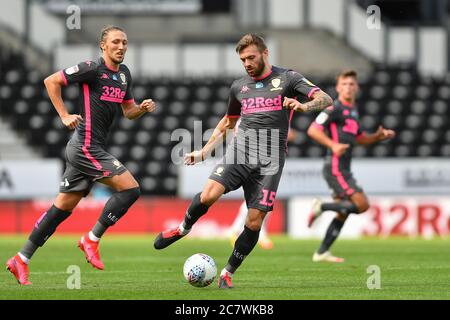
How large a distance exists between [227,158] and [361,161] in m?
12.3

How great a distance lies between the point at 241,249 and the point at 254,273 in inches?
68.5

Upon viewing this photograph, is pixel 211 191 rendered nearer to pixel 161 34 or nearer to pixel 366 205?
pixel 366 205

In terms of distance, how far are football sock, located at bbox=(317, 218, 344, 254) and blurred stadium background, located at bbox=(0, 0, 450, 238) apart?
23.5 ft

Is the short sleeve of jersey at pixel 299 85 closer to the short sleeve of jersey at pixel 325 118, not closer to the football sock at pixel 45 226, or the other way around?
the football sock at pixel 45 226

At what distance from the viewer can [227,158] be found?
9820mm

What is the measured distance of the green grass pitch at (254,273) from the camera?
346 inches

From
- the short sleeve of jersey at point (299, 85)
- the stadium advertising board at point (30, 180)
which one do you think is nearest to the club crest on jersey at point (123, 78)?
the short sleeve of jersey at point (299, 85)

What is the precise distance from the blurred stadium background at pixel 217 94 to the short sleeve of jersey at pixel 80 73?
37.9 ft

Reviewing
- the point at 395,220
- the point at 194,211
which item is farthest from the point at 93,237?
the point at 395,220

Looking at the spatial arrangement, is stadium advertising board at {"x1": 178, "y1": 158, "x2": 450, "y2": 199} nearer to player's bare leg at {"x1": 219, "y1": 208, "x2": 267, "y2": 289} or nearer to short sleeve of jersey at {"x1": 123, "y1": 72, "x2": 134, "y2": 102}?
short sleeve of jersey at {"x1": 123, "y1": 72, "x2": 134, "y2": 102}

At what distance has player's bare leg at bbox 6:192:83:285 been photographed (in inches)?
381

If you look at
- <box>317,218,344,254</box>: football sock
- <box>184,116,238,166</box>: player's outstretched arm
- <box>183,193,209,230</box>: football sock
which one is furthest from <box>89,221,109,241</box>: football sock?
<box>317,218,344,254</box>: football sock

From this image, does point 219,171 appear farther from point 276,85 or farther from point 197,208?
point 276,85
